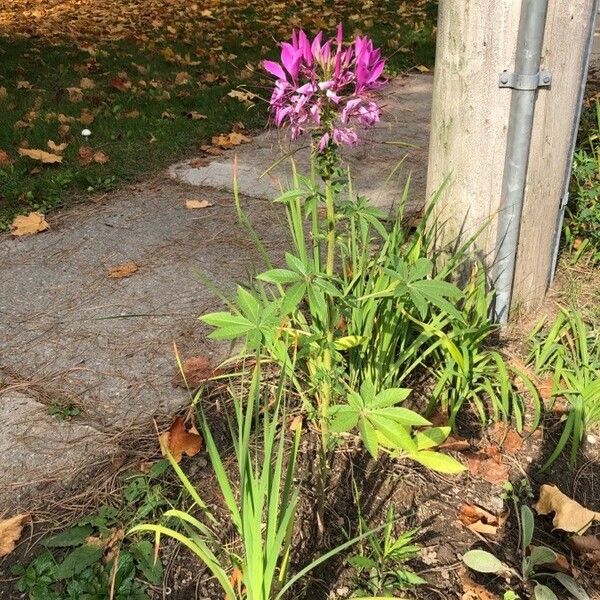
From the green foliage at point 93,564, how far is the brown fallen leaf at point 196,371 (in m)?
0.52

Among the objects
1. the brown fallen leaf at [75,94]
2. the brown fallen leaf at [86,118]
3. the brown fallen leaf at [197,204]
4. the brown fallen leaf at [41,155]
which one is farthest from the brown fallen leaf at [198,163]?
the brown fallen leaf at [75,94]

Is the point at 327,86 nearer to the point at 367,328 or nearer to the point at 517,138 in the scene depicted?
the point at 367,328

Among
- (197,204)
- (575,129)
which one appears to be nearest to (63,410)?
(197,204)

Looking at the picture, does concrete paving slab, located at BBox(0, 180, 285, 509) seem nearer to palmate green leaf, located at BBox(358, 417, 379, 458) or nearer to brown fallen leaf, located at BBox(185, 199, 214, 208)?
brown fallen leaf, located at BBox(185, 199, 214, 208)

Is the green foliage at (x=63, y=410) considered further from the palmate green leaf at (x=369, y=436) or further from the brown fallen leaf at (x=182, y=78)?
the brown fallen leaf at (x=182, y=78)

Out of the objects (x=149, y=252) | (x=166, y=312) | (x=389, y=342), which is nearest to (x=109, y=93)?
(x=149, y=252)

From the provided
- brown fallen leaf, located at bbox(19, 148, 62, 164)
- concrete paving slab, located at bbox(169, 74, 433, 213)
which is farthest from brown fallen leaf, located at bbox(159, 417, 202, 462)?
brown fallen leaf, located at bbox(19, 148, 62, 164)

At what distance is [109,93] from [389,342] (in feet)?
12.5

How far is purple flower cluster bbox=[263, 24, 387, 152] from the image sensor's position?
4.29 ft

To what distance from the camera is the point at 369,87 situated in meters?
1.35

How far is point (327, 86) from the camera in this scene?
1.30 metres

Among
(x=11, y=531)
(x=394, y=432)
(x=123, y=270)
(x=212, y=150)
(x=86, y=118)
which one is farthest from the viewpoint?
(x=86, y=118)

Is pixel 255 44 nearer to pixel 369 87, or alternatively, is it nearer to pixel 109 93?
pixel 109 93

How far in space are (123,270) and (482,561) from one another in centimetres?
180
